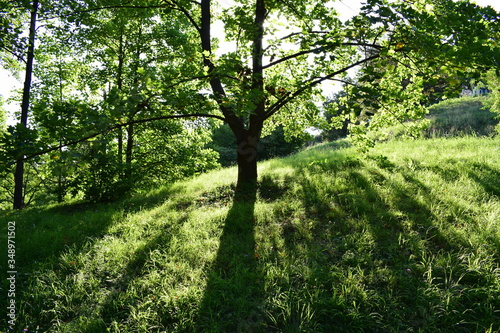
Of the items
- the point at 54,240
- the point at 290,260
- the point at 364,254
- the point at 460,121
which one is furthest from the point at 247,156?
the point at 460,121

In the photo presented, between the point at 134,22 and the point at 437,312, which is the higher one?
the point at 134,22

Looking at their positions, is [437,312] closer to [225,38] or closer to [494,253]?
[494,253]

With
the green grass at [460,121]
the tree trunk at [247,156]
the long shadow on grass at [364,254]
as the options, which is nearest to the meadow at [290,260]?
the long shadow on grass at [364,254]

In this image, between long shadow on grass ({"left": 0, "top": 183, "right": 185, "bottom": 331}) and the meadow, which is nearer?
the meadow

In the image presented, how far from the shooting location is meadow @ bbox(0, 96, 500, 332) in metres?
3.08

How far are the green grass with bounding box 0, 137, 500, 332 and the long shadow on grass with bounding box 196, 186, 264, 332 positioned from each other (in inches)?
0.6

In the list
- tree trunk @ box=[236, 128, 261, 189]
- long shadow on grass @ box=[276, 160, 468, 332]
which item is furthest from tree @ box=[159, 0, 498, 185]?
long shadow on grass @ box=[276, 160, 468, 332]

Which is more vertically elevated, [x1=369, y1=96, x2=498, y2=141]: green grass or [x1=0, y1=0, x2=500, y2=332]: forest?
[x1=369, y1=96, x2=498, y2=141]: green grass

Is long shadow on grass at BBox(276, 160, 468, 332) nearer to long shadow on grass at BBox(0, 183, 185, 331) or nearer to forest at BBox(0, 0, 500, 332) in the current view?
forest at BBox(0, 0, 500, 332)

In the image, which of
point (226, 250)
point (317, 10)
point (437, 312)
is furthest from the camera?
point (317, 10)

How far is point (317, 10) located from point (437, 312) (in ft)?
21.4

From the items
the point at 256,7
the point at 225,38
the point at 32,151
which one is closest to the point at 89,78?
the point at 225,38

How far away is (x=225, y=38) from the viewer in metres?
7.93

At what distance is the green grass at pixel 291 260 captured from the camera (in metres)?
3.08
